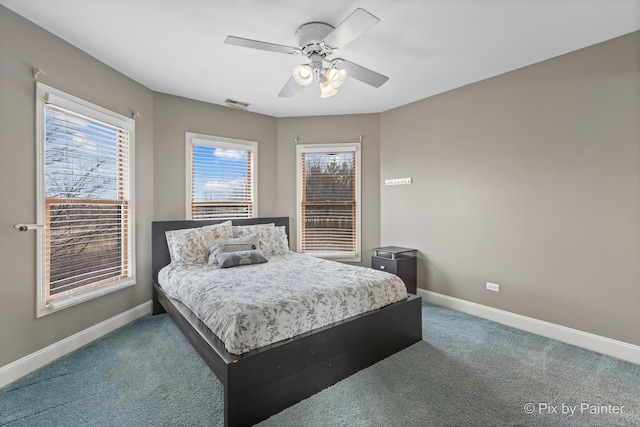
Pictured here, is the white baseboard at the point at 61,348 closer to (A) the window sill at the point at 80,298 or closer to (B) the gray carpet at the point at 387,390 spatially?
(B) the gray carpet at the point at 387,390

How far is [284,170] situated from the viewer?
4676mm

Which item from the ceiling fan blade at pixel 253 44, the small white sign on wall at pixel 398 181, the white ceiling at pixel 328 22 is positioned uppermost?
the white ceiling at pixel 328 22

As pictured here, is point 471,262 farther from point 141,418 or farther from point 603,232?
point 141,418

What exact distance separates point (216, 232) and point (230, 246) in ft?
1.36

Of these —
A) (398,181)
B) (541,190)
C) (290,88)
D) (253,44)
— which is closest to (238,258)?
(290,88)

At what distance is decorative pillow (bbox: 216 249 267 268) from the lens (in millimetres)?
3047

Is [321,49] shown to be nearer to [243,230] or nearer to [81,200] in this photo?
[243,230]

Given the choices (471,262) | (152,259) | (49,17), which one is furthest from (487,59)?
(152,259)

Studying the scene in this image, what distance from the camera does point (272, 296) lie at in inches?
A: 81.2

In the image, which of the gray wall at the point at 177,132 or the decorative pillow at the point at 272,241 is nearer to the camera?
the gray wall at the point at 177,132

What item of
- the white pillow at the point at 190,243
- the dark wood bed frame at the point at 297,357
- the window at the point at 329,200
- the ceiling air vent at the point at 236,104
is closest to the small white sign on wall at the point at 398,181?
the window at the point at 329,200

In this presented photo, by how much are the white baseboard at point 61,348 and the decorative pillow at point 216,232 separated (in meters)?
1.10

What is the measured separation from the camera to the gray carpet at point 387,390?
5.71ft

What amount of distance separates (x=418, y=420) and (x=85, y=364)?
2.58m
